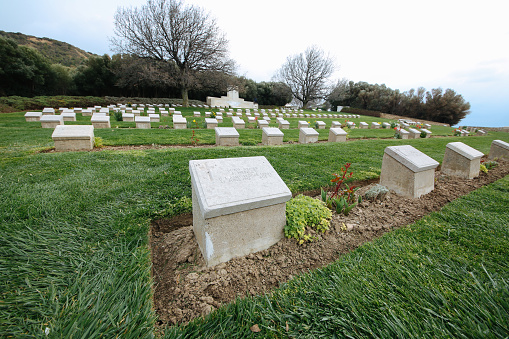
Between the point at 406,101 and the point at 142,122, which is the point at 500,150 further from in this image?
the point at 406,101

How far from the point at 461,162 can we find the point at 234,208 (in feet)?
17.1

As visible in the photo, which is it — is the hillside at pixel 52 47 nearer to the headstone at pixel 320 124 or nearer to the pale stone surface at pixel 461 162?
the headstone at pixel 320 124

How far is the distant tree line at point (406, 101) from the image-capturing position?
26.8 meters

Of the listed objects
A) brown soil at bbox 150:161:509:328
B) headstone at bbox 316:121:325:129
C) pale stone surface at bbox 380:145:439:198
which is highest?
headstone at bbox 316:121:325:129

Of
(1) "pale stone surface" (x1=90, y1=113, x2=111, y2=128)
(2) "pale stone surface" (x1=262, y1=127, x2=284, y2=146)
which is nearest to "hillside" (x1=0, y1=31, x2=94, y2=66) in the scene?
(1) "pale stone surface" (x1=90, y1=113, x2=111, y2=128)

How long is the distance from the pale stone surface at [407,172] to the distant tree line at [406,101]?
32.9m

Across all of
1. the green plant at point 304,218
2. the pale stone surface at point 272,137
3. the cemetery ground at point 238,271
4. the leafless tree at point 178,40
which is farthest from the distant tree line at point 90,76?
the green plant at point 304,218

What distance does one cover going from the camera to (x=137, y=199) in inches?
110

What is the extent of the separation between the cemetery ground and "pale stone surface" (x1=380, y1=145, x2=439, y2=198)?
0.25m

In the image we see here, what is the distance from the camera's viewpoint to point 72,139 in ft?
16.9

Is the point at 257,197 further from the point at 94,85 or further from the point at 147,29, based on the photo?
the point at 94,85

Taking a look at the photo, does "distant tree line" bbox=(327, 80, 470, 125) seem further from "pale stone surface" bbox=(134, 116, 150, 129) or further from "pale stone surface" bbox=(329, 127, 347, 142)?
"pale stone surface" bbox=(134, 116, 150, 129)

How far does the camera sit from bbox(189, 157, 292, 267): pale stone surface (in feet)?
6.06

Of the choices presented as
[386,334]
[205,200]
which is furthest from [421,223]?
[205,200]
